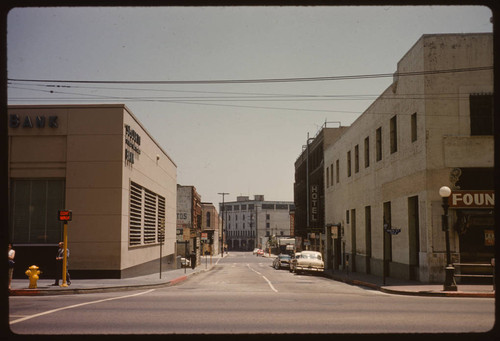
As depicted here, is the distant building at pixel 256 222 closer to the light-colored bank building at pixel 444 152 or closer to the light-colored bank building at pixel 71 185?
the light-colored bank building at pixel 444 152

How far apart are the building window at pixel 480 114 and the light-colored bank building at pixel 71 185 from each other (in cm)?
1707

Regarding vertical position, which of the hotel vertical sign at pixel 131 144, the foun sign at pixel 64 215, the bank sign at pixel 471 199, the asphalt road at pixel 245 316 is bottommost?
the asphalt road at pixel 245 316

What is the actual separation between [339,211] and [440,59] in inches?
966

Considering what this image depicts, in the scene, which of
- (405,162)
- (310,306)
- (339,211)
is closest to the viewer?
(310,306)

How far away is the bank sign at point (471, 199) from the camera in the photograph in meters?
23.9

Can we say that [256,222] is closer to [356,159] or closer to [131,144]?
[356,159]

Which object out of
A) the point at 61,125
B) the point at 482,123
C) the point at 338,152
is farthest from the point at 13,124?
the point at 338,152

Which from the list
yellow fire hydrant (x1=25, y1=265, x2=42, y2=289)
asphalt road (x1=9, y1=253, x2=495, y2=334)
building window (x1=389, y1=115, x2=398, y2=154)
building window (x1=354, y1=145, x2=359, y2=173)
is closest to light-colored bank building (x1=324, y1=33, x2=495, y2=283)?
building window (x1=389, y1=115, x2=398, y2=154)

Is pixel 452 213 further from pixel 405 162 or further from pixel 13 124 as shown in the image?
pixel 13 124

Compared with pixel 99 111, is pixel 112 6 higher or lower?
lower

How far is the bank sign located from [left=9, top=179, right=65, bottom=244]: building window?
1896 centimetres

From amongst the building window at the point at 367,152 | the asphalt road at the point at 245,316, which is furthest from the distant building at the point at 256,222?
the asphalt road at the point at 245,316

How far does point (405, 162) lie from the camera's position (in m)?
28.6

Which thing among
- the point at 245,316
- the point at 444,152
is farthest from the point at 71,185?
the point at 444,152
